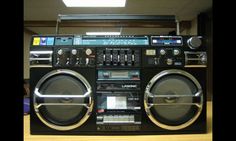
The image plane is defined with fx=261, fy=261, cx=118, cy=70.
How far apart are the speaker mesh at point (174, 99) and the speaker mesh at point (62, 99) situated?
232 mm

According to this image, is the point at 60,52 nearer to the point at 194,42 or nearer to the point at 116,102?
the point at 116,102

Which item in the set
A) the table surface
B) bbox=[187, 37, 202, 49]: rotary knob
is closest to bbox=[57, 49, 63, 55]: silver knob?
the table surface

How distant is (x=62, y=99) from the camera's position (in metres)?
0.80

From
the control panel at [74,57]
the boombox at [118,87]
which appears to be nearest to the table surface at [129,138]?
the boombox at [118,87]

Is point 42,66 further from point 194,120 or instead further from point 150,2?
point 150,2

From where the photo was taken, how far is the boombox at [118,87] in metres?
0.79

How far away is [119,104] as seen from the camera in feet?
2.63

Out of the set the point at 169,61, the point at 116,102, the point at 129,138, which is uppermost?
the point at 169,61

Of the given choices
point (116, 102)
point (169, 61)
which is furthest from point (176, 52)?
point (116, 102)

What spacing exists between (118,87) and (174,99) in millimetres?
177

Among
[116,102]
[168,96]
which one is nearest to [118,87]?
[116,102]

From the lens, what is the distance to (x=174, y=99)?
80cm

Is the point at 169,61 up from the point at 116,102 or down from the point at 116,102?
up
